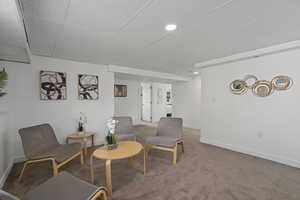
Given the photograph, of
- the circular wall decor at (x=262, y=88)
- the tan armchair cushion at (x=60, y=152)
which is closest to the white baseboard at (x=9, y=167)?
the tan armchair cushion at (x=60, y=152)

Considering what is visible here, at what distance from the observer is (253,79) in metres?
3.17

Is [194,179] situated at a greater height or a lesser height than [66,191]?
lesser

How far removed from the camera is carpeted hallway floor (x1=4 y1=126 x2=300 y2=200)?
72.5 inches

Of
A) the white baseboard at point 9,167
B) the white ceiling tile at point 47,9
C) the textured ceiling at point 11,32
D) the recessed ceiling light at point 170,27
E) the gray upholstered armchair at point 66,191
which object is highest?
the recessed ceiling light at point 170,27

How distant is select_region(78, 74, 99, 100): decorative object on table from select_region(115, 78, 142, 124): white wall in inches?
90.1

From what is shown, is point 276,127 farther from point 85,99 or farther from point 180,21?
point 85,99

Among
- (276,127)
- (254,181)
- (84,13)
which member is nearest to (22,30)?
(84,13)

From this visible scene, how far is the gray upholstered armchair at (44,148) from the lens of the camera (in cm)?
213

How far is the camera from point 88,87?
3.72 metres

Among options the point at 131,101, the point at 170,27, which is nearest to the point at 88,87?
the point at 170,27

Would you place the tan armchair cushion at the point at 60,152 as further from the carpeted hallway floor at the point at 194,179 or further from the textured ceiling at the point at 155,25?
the textured ceiling at the point at 155,25

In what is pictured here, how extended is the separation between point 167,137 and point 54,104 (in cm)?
282

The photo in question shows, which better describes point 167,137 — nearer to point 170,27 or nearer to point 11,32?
point 170,27

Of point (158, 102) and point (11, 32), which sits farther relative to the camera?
point (158, 102)
